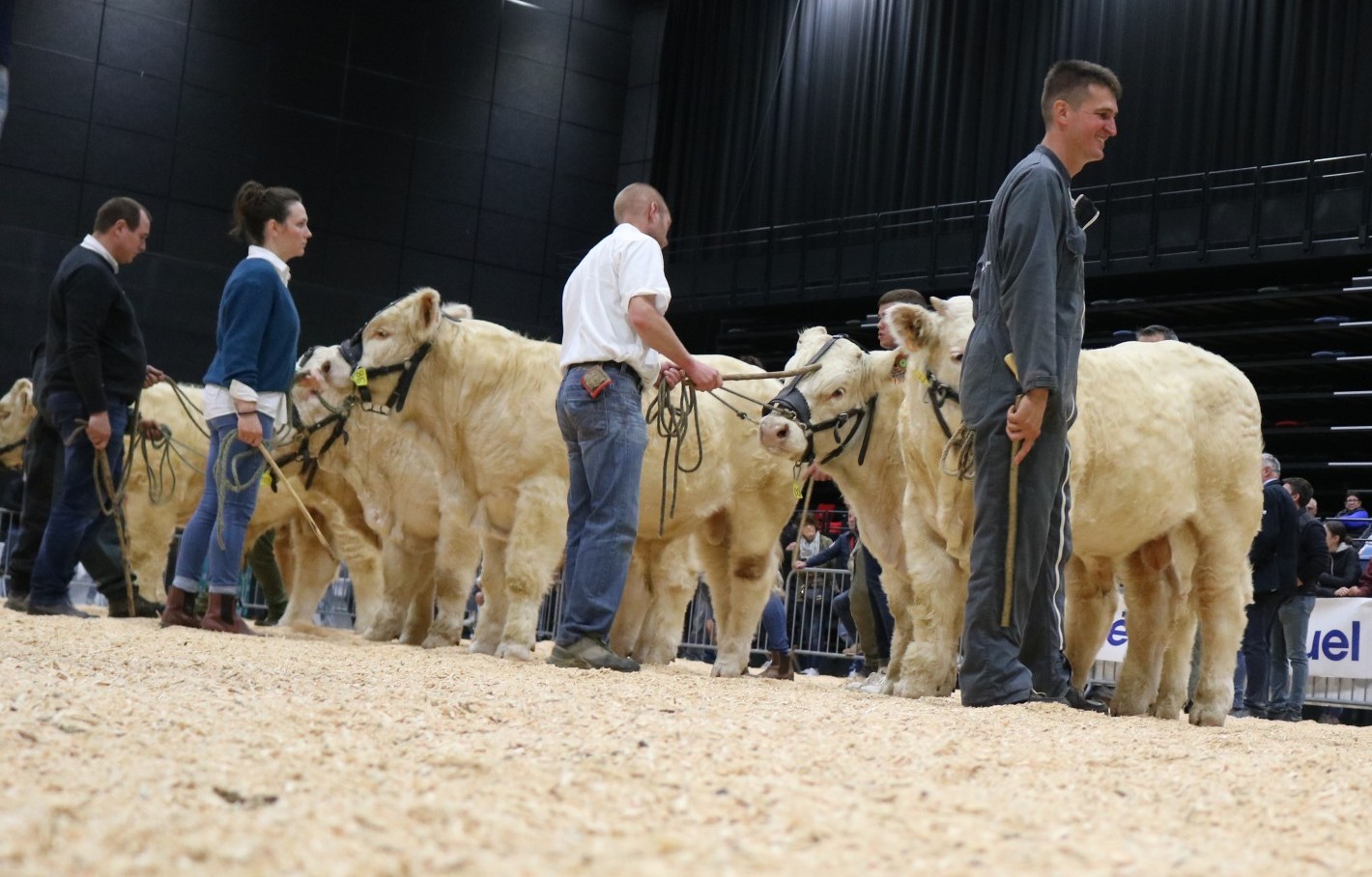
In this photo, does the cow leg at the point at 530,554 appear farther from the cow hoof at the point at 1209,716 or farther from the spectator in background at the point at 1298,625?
the spectator in background at the point at 1298,625

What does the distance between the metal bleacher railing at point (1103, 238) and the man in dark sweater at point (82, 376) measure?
474 inches

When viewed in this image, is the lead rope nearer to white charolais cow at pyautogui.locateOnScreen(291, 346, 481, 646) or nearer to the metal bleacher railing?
white charolais cow at pyautogui.locateOnScreen(291, 346, 481, 646)

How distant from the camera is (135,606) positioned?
834 cm

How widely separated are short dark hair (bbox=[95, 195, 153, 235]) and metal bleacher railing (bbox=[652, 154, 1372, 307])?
1188 cm

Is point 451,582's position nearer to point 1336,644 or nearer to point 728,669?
point 728,669

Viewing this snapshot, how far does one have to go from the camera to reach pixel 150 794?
2.08 metres

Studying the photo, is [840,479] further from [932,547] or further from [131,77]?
[131,77]

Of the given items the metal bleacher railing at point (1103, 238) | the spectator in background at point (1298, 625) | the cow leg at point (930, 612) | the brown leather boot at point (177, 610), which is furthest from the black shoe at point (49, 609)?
the metal bleacher railing at point (1103, 238)

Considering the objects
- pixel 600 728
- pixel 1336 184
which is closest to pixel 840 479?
pixel 600 728

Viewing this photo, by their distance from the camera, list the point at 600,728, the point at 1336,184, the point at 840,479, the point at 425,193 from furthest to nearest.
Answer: the point at 425,193 < the point at 1336,184 < the point at 840,479 < the point at 600,728

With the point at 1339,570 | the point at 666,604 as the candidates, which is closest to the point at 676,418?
the point at 666,604

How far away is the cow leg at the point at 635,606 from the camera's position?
24.0 feet

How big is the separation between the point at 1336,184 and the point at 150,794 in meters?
16.0

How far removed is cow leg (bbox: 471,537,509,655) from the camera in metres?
6.86
